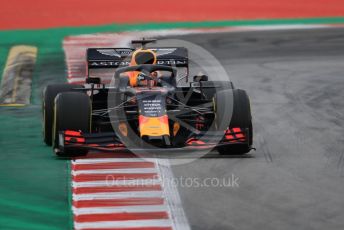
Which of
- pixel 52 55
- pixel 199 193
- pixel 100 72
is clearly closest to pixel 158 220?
pixel 199 193

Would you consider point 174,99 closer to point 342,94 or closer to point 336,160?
point 336,160

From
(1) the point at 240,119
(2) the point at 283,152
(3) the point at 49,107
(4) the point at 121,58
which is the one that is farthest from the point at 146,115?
(4) the point at 121,58

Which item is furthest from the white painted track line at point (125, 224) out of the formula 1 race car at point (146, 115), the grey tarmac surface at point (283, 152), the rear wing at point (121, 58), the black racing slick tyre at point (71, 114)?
the rear wing at point (121, 58)

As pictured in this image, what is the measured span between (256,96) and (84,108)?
7159 millimetres

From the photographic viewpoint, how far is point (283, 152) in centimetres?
1680

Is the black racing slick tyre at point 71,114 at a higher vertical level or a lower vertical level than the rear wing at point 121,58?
lower

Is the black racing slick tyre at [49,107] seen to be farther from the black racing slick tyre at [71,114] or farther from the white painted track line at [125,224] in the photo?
the white painted track line at [125,224]

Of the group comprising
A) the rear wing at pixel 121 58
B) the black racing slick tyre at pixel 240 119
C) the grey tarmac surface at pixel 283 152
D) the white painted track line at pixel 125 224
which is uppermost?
the rear wing at pixel 121 58

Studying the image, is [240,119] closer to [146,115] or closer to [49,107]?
[146,115]

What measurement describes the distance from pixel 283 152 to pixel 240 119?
4.56 feet

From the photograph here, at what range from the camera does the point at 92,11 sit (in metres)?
35.0

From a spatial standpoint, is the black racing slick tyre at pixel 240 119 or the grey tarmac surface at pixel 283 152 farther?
the black racing slick tyre at pixel 240 119

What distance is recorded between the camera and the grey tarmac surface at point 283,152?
13.0 m

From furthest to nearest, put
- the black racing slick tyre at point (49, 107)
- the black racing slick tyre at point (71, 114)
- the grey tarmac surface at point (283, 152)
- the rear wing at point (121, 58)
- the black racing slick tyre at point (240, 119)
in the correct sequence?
the rear wing at point (121, 58) < the black racing slick tyre at point (49, 107) < the black racing slick tyre at point (240, 119) < the black racing slick tyre at point (71, 114) < the grey tarmac surface at point (283, 152)
